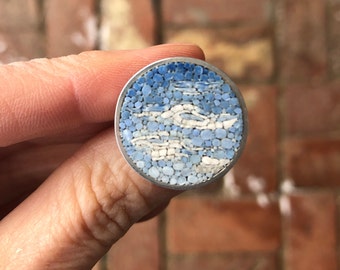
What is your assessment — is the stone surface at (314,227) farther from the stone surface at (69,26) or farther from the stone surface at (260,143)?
the stone surface at (69,26)

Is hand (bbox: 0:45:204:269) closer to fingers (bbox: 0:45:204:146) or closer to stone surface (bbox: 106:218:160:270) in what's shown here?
fingers (bbox: 0:45:204:146)

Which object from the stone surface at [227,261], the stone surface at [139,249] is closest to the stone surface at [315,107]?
the stone surface at [227,261]

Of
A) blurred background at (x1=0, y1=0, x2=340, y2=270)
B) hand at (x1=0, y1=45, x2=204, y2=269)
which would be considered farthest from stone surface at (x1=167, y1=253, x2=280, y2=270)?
hand at (x1=0, y1=45, x2=204, y2=269)

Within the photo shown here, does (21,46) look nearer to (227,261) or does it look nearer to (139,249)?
(139,249)

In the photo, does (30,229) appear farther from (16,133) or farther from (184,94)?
(184,94)

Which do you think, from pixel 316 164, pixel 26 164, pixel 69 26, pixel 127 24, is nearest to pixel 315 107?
pixel 316 164
